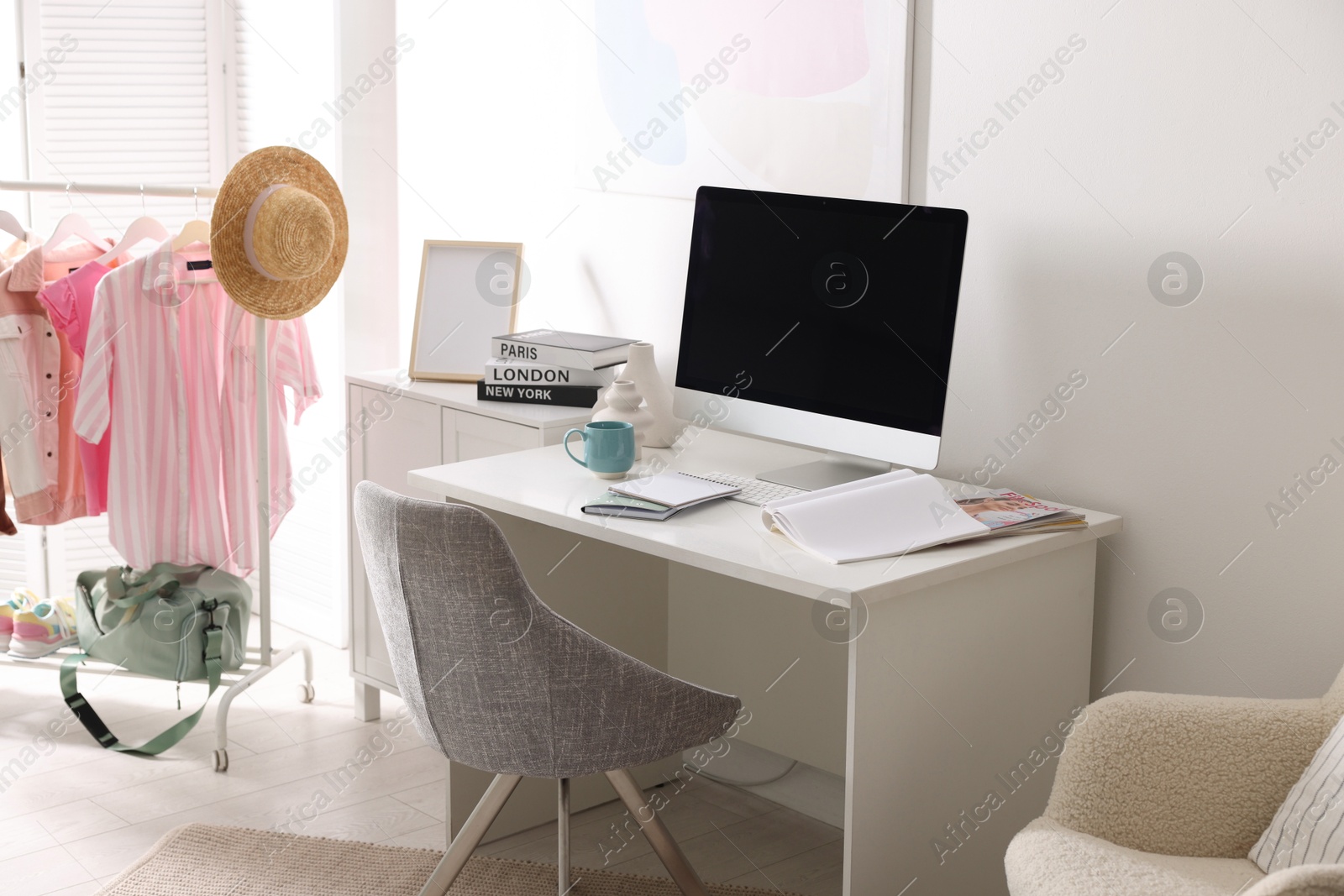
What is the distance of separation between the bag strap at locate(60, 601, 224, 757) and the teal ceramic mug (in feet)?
3.93

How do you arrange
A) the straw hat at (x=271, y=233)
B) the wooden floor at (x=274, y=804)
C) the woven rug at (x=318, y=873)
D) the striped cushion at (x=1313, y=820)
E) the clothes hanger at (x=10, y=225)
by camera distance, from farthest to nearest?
1. the clothes hanger at (x=10, y=225)
2. the straw hat at (x=271, y=233)
3. the wooden floor at (x=274, y=804)
4. the woven rug at (x=318, y=873)
5. the striped cushion at (x=1313, y=820)

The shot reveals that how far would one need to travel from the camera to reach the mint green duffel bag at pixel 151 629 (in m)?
2.97

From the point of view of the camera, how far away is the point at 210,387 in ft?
10.00

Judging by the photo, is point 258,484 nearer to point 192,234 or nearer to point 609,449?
point 192,234

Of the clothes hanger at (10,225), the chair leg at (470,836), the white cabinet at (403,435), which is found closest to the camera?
the chair leg at (470,836)

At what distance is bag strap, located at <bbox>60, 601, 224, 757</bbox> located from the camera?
290cm

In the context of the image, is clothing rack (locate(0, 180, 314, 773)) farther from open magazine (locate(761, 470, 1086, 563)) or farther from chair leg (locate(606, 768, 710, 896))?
open magazine (locate(761, 470, 1086, 563))

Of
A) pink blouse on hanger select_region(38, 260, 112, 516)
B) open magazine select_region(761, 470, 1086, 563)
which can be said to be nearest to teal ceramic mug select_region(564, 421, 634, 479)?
open magazine select_region(761, 470, 1086, 563)

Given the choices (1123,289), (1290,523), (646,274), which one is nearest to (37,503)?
(646,274)

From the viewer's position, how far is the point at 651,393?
252 centimetres

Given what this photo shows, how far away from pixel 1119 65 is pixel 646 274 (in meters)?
1.13

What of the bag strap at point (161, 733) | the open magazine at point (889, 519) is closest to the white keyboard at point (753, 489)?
the open magazine at point (889, 519)

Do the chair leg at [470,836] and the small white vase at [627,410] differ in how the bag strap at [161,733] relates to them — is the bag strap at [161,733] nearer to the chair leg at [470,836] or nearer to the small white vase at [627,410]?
the chair leg at [470,836]

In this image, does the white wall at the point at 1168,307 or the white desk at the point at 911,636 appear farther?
the white wall at the point at 1168,307
